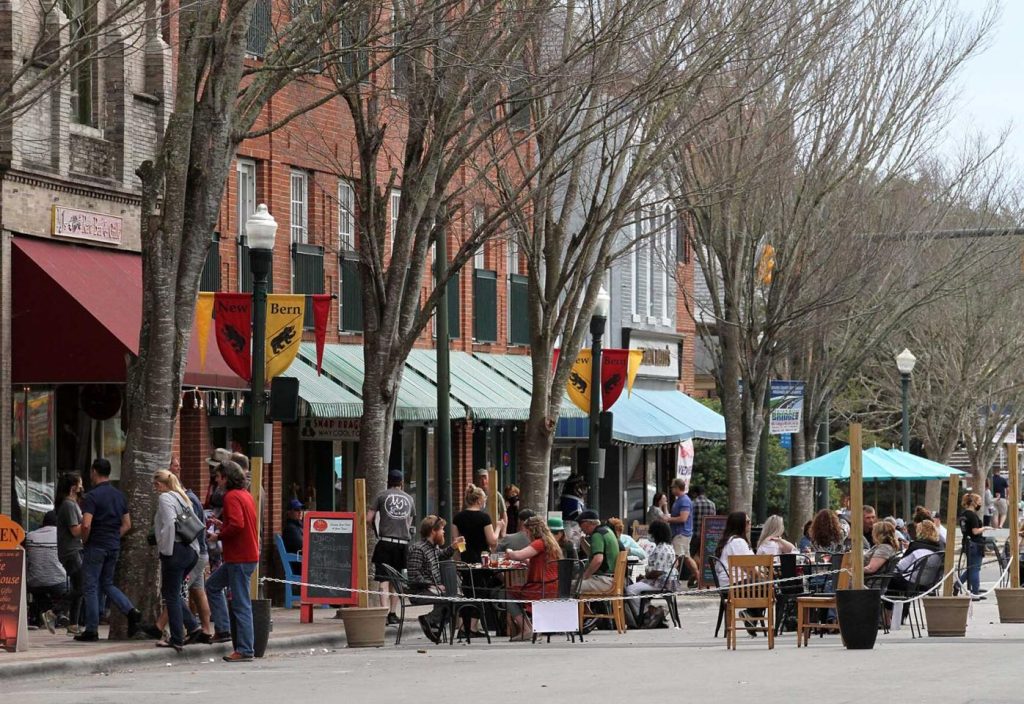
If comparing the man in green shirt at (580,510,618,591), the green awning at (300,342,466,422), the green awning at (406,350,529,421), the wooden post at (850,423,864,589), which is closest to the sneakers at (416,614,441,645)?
the man in green shirt at (580,510,618,591)

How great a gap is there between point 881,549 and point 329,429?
10.7 meters

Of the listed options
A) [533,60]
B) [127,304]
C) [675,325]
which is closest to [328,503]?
[127,304]

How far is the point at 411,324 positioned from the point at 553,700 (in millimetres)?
10427

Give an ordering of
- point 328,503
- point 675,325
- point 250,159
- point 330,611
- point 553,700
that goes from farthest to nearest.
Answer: point 675,325
point 328,503
point 250,159
point 330,611
point 553,700

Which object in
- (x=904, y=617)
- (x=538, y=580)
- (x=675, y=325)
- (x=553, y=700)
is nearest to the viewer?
(x=553, y=700)

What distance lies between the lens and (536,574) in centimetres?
2089

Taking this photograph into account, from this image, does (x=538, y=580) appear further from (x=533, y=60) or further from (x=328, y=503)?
(x=328, y=503)

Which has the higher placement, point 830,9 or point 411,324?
point 830,9

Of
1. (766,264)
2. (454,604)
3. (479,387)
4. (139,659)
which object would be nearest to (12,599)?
(139,659)

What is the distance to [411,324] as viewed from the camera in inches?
914

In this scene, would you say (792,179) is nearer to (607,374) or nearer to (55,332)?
(607,374)

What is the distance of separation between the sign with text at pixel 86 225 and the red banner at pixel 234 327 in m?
2.44

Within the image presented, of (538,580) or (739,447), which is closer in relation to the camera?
(538,580)

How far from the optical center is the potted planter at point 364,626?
19.6m
